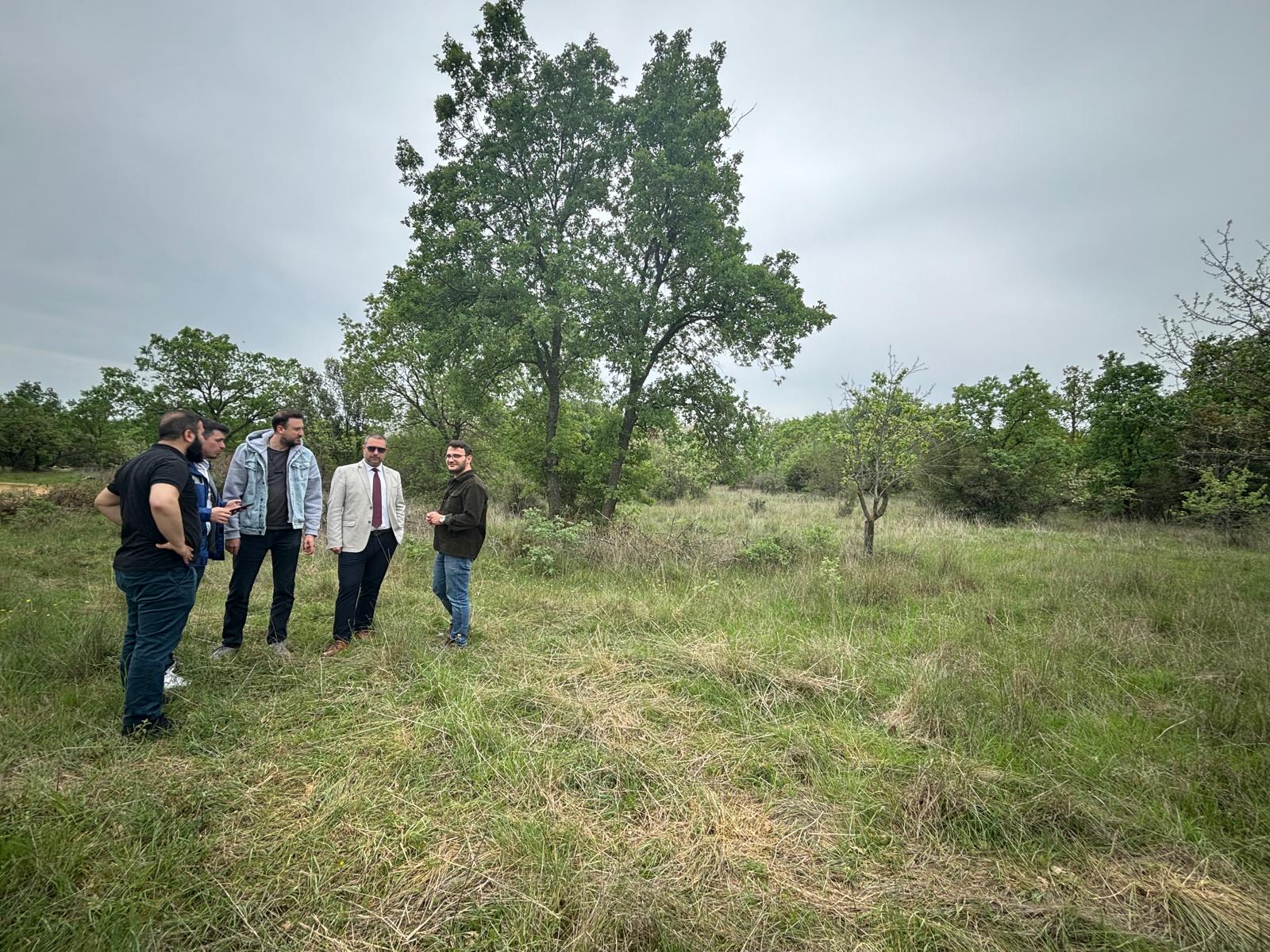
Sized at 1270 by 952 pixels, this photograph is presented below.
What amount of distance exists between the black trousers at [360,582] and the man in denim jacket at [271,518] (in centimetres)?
41

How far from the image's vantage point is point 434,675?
13.0 ft

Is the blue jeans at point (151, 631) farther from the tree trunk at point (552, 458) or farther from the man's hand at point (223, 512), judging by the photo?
the tree trunk at point (552, 458)

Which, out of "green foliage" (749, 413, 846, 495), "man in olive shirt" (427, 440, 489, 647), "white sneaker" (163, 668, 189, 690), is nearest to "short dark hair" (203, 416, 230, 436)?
"man in olive shirt" (427, 440, 489, 647)

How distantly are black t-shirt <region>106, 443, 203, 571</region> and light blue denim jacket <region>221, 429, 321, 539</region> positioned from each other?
1000mm

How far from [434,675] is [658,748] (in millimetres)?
2093

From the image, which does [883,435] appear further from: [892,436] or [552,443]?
[552,443]

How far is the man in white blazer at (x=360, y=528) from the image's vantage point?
454cm

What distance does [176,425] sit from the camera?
3209 mm

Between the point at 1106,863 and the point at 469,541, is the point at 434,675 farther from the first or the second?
the point at 1106,863

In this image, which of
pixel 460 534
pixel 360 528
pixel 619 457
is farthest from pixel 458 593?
pixel 619 457

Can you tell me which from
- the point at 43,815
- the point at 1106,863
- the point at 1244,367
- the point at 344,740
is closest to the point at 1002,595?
the point at 1244,367

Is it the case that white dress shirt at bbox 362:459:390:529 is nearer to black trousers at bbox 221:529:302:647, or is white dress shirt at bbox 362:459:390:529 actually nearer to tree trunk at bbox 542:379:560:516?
black trousers at bbox 221:529:302:647

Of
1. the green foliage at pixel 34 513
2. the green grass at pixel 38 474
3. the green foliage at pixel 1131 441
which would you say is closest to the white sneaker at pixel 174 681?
the green foliage at pixel 34 513

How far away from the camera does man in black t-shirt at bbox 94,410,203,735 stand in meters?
2.98
